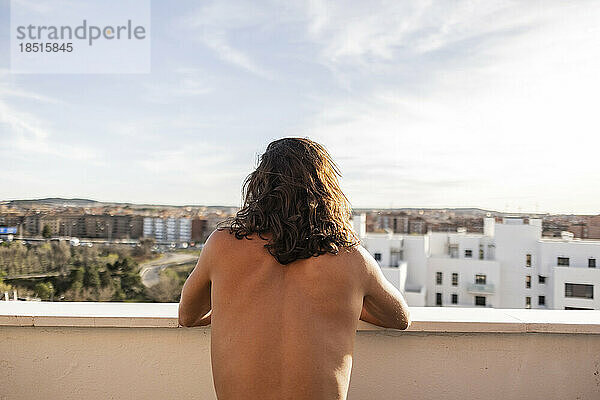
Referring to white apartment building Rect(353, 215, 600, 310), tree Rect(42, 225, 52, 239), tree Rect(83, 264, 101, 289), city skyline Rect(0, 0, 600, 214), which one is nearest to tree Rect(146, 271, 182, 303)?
tree Rect(83, 264, 101, 289)

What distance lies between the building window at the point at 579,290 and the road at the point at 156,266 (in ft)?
21.2

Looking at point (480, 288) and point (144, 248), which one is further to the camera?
point (480, 288)

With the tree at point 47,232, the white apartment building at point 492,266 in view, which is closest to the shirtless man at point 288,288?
the tree at point 47,232

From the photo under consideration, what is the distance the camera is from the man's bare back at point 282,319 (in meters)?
0.87

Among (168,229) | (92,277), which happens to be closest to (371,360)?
(168,229)

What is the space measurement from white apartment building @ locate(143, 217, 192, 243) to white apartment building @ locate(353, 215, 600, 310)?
15.2ft

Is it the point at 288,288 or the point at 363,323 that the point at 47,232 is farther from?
the point at 288,288

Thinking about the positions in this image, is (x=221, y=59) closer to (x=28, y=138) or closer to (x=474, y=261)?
(x=28, y=138)

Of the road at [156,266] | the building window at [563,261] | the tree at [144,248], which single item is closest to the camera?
the road at [156,266]

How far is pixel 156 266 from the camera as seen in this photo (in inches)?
205

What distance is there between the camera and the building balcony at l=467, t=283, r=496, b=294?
37.1ft

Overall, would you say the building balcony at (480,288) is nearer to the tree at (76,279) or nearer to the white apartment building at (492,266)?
the white apartment building at (492,266)

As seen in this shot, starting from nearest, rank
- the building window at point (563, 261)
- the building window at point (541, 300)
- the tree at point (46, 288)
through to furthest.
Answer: the tree at point (46, 288), the building window at point (563, 261), the building window at point (541, 300)

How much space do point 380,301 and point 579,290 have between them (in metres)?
8.22
